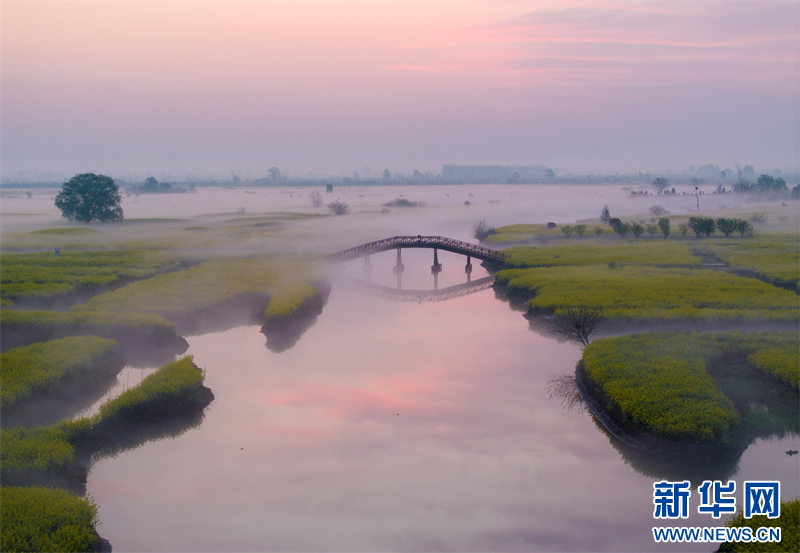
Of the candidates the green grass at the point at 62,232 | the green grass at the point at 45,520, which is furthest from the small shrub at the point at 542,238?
the green grass at the point at 45,520

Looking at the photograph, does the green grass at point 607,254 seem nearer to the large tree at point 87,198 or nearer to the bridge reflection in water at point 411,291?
the bridge reflection in water at point 411,291

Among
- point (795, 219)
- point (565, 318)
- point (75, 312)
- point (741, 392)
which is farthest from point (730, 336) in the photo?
point (795, 219)

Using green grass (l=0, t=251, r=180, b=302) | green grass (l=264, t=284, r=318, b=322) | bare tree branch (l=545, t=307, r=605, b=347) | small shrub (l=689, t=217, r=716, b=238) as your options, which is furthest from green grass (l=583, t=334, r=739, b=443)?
small shrub (l=689, t=217, r=716, b=238)

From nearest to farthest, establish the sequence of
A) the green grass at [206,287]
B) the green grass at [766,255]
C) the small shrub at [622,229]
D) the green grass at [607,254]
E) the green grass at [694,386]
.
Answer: the green grass at [694,386], the green grass at [206,287], the green grass at [766,255], the green grass at [607,254], the small shrub at [622,229]

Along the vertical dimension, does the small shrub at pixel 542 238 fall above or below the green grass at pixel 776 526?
above

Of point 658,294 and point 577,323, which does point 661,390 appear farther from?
point 658,294

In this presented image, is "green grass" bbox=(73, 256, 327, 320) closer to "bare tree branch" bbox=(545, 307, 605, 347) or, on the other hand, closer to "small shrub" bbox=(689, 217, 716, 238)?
"bare tree branch" bbox=(545, 307, 605, 347)

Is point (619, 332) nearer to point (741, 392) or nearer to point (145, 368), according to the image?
point (741, 392)
